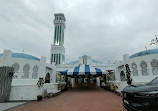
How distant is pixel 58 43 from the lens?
163ft

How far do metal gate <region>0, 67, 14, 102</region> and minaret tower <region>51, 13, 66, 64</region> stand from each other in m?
38.0

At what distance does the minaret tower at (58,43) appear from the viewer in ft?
145

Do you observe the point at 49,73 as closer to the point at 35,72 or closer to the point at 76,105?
the point at 35,72

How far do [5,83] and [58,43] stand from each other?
45.1 metres

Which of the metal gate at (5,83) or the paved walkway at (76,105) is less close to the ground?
the metal gate at (5,83)

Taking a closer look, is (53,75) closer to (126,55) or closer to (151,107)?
(126,55)

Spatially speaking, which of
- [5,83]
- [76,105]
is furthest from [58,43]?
[76,105]

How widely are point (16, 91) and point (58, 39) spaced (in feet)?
152

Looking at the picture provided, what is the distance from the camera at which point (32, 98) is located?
5812mm

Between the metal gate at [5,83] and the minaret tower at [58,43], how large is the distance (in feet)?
125

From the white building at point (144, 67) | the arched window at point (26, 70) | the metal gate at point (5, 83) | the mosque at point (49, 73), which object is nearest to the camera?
the metal gate at point (5, 83)

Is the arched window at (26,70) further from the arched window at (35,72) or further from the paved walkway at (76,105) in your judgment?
the paved walkway at (76,105)

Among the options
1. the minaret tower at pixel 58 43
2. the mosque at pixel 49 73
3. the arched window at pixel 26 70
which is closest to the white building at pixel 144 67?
the mosque at pixel 49 73

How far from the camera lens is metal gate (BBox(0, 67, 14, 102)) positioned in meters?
5.48
